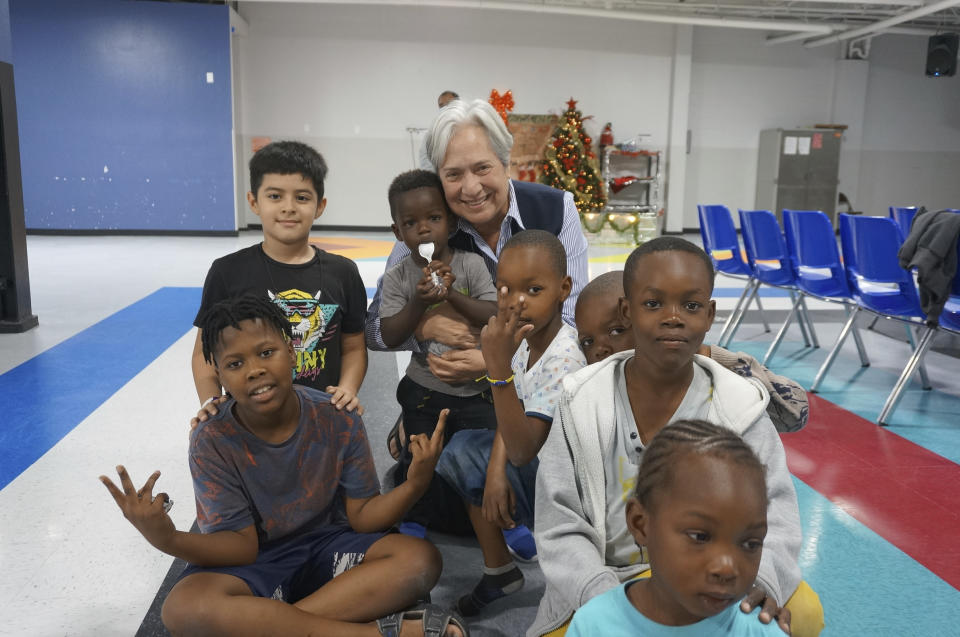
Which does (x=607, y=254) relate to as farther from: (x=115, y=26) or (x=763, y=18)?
(x=115, y=26)

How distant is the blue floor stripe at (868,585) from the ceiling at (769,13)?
954cm

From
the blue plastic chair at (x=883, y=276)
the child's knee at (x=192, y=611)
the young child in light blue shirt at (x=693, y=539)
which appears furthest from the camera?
the blue plastic chair at (x=883, y=276)

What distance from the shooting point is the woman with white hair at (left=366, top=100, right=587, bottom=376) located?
200cm

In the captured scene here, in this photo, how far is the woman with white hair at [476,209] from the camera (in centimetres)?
200

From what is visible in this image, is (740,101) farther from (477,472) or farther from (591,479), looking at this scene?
(591,479)

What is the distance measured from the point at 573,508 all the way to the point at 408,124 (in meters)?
11.3

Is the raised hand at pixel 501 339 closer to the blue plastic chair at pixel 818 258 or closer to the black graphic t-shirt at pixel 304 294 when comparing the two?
the black graphic t-shirt at pixel 304 294

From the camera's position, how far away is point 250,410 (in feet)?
4.86

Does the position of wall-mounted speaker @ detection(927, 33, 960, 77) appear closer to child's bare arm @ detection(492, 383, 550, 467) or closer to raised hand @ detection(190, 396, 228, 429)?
child's bare arm @ detection(492, 383, 550, 467)

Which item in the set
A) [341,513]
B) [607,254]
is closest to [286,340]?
[341,513]

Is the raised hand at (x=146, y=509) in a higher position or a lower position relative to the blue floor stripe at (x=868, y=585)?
higher

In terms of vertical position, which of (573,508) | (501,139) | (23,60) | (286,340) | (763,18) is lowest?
(573,508)

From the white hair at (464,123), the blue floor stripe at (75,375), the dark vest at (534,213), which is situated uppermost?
the white hair at (464,123)

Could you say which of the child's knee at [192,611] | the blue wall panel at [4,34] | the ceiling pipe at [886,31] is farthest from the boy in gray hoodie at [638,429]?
the ceiling pipe at [886,31]
